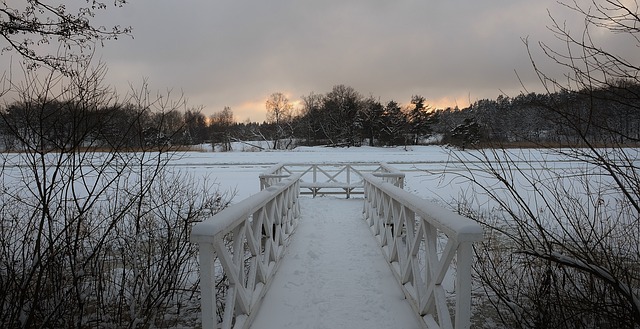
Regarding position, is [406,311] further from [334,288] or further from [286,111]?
[286,111]

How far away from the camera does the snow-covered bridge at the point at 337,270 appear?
7.94 ft

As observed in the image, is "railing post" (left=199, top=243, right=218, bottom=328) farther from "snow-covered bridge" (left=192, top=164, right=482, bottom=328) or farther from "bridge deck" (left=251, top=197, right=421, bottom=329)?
"bridge deck" (left=251, top=197, right=421, bottom=329)

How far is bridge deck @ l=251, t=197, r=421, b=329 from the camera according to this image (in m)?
3.28

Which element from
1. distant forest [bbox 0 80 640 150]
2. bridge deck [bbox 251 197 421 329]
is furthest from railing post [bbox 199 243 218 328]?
distant forest [bbox 0 80 640 150]

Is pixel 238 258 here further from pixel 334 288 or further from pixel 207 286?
pixel 334 288

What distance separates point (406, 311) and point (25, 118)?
424 centimetres

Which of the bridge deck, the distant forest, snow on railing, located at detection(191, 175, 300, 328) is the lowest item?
the bridge deck

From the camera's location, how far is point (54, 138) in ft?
12.3

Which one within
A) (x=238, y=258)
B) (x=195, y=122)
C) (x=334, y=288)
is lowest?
(x=334, y=288)

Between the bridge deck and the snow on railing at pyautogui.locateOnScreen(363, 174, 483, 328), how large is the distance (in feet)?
0.64

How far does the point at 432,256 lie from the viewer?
2988 millimetres

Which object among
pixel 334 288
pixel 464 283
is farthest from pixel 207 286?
pixel 334 288

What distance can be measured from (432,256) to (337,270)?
1.77 meters

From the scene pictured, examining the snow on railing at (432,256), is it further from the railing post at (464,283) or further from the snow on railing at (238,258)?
the snow on railing at (238,258)
